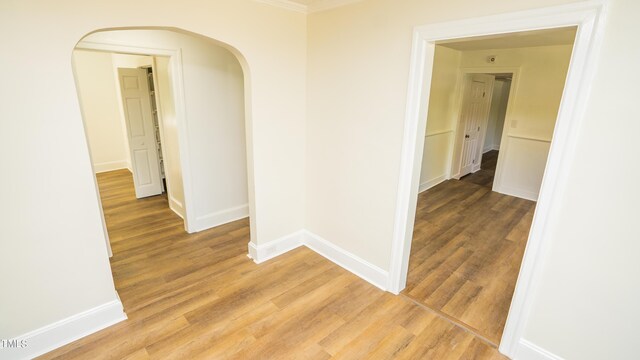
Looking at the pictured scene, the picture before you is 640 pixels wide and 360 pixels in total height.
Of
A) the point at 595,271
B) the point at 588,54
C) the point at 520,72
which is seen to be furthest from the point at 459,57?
the point at 595,271

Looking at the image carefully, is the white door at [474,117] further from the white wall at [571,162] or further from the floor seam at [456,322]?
the floor seam at [456,322]

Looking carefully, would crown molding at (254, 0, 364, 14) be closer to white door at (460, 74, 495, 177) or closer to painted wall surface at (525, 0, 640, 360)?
painted wall surface at (525, 0, 640, 360)

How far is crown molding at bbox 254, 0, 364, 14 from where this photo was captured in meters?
2.76

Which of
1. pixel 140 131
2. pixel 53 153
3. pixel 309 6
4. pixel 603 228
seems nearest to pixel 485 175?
pixel 603 228

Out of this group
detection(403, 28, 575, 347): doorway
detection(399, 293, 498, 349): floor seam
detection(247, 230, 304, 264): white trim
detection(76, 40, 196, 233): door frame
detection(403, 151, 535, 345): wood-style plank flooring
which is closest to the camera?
detection(399, 293, 498, 349): floor seam

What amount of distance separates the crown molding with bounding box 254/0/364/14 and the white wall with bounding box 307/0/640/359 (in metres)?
0.06

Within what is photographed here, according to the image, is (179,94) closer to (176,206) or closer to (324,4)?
Result: (176,206)

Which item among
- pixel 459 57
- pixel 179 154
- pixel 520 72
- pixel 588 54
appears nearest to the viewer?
pixel 588 54

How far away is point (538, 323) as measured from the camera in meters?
2.05

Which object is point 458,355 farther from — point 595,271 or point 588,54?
point 588,54

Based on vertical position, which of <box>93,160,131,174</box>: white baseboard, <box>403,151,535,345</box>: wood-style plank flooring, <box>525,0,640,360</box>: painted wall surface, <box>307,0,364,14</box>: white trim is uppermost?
<box>307,0,364,14</box>: white trim

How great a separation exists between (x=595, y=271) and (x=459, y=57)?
492 cm

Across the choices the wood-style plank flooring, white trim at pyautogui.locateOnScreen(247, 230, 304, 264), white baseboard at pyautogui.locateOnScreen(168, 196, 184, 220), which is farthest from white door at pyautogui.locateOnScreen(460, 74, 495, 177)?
white baseboard at pyautogui.locateOnScreen(168, 196, 184, 220)

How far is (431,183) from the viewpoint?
235 inches
